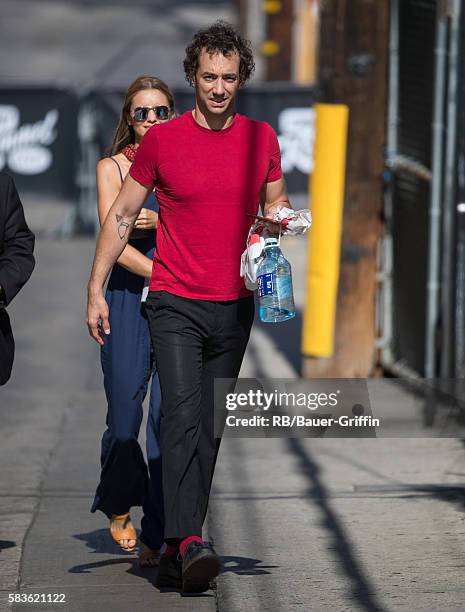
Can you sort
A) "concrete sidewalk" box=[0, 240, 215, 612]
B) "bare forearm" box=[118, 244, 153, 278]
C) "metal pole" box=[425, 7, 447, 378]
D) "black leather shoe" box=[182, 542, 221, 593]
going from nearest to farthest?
"black leather shoe" box=[182, 542, 221, 593], "concrete sidewalk" box=[0, 240, 215, 612], "bare forearm" box=[118, 244, 153, 278], "metal pole" box=[425, 7, 447, 378]

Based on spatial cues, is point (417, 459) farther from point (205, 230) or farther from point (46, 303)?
point (46, 303)

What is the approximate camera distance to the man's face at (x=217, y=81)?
551 centimetres

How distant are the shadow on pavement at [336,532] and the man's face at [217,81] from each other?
6.22 ft

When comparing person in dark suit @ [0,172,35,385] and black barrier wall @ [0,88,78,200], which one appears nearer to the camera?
person in dark suit @ [0,172,35,385]

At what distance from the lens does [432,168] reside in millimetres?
9086

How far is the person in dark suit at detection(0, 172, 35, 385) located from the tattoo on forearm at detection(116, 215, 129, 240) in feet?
1.74

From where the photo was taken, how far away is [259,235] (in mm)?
5555

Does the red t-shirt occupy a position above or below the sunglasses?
below

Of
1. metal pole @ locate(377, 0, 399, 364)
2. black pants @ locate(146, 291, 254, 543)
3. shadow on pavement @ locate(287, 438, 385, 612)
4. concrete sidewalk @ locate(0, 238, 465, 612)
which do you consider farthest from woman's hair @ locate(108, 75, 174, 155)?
metal pole @ locate(377, 0, 399, 364)

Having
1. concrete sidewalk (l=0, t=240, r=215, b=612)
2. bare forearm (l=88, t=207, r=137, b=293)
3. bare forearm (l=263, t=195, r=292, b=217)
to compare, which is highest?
bare forearm (l=263, t=195, r=292, b=217)

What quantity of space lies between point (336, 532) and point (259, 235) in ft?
5.64

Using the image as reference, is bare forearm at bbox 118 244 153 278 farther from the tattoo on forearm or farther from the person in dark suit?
the person in dark suit

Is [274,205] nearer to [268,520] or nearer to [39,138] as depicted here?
[268,520]

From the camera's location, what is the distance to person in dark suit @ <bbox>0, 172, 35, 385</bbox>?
19.7 ft
